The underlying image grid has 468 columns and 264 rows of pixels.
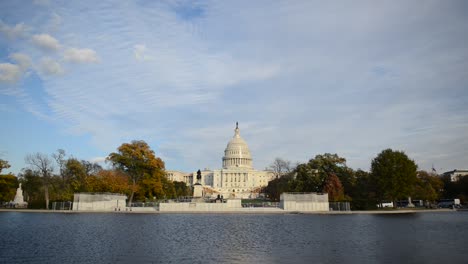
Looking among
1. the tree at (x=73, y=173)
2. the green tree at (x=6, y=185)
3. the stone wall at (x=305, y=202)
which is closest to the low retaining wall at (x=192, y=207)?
the stone wall at (x=305, y=202)

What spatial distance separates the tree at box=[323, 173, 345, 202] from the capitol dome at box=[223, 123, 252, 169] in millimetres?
124930

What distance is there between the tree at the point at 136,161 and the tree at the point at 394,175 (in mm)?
35313

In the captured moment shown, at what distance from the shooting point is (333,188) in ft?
197

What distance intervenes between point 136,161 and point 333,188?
31134mm

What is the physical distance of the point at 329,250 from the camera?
1798 centimetres

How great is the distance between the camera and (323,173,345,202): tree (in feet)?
193

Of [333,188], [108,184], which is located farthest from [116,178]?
[333,188]

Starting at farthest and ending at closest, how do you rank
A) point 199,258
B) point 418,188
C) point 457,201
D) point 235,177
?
point 235,177, point 457,201, point 418,188, point 199,258

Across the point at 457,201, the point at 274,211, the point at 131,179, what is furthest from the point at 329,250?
the point at 457,201

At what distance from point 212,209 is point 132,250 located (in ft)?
124

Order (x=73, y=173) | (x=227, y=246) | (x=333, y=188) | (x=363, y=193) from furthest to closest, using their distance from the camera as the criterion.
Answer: (x=73, y=173)
(x=363, y=193)
(x=333, y=188)
(x=227, y=246)

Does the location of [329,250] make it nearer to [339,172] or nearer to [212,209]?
[212,209]

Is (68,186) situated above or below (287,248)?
above

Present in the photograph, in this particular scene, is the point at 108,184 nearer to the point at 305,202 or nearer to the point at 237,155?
the point at 305,202
